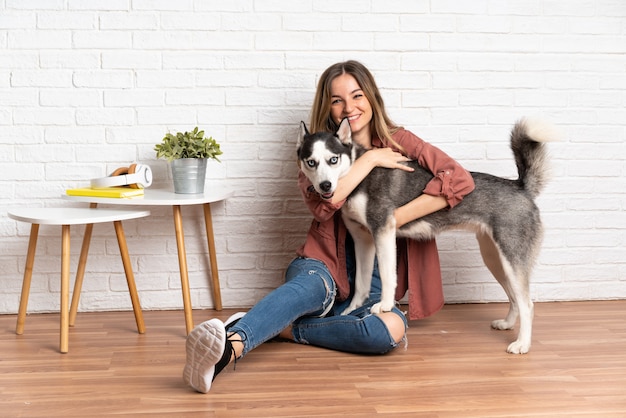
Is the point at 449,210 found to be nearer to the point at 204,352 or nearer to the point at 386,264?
the point at 386,264

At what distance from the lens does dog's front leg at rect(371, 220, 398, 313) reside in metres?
2.62

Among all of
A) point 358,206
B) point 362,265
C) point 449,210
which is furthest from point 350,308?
point 449,210

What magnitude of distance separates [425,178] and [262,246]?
950mm

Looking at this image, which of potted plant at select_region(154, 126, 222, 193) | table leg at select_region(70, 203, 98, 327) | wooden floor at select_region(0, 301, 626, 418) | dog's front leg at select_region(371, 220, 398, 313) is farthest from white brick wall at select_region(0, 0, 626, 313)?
dog's front leg at select_region(371, 220, 398, 313)

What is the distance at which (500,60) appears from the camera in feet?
11.0

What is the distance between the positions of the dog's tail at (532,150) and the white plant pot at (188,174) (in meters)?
1.31

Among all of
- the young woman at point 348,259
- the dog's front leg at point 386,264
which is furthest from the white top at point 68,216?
the dog's front leg at point 386,264

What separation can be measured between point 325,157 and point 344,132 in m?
0.16

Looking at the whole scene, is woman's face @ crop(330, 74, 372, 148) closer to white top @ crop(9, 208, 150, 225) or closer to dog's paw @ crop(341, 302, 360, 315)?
dog's paw @ crop(341, 302, 360, 315)

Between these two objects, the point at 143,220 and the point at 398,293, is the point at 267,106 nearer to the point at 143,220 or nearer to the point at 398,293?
the point at 143,220

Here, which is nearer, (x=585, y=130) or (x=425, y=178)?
(x=425, y=178)

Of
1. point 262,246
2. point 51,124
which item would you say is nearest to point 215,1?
point 51,124

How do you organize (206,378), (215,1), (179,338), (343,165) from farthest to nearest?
(215,1)
(179,338)
(343,165)
(206,378)

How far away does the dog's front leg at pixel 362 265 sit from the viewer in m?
2.85
